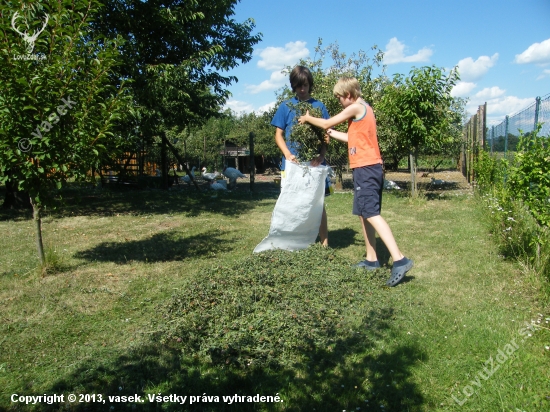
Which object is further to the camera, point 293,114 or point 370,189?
point 293,114

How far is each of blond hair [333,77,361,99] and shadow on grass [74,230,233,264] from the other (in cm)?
254

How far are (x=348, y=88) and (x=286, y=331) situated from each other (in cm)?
248

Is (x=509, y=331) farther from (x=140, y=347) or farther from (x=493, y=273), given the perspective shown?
(x=140, y=347)

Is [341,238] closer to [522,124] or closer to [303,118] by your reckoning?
[303,118]

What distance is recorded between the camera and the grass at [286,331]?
242cm

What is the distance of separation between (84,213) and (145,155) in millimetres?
7216

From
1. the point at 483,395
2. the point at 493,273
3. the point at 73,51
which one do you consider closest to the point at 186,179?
the point at 73,51

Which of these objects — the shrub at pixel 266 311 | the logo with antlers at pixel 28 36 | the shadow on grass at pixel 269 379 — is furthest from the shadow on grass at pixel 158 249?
Answer: the shadow on grass at pixel 269 379

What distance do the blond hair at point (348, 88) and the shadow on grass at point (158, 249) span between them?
2.54m

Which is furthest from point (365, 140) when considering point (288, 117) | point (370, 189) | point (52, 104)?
point (52, 104)

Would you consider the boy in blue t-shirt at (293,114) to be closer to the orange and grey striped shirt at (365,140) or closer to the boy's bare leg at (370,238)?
the orange and grey striped shirt at (365,140)

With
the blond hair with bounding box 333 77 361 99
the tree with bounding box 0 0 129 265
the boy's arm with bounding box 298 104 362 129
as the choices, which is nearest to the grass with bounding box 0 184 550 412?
the tree with bounding box 0 0 129 265

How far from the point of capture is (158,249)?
5871mm

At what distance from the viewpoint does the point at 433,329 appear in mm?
3074
